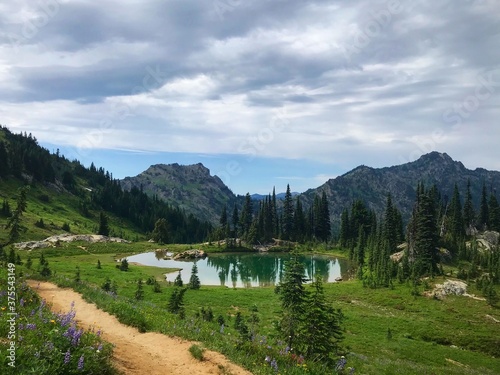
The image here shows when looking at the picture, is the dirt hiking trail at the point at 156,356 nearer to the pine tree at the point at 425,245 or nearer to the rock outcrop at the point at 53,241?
the pine tree at the point at 425,245

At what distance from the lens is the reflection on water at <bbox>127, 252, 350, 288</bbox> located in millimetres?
78250

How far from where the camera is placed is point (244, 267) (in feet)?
323

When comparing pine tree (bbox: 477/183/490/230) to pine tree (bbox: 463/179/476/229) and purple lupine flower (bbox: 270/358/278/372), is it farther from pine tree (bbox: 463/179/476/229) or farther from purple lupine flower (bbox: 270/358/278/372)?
purple lupine flower (bbox: 270/358/278/372)

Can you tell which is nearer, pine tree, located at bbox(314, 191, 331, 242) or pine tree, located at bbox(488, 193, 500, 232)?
pine tree, located at bbox(488, 193, 500, 232)

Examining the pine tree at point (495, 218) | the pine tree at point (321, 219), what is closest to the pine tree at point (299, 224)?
the pine tree at point (321, 219)

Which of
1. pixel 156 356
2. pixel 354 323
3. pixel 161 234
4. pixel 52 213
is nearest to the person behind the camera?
pixel 156 356

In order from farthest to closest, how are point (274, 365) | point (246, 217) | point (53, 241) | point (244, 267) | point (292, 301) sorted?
1. point (246, 217)
2. point (244, 267)
3. point (53, 241)
4. point (292, 301)
5. point (274, 365)

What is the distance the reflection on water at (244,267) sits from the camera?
78.2 meters

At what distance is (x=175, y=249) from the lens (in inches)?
4611

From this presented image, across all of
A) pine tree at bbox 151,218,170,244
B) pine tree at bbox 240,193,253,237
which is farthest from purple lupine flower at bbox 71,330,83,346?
pine tree at bbox 240,193,253,237

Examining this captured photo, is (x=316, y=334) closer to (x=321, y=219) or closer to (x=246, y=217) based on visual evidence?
(x=246, y=217)

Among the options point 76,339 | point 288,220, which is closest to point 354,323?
point 76,339

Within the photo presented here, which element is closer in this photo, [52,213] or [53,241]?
[53,241]

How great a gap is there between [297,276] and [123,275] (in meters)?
50.1
